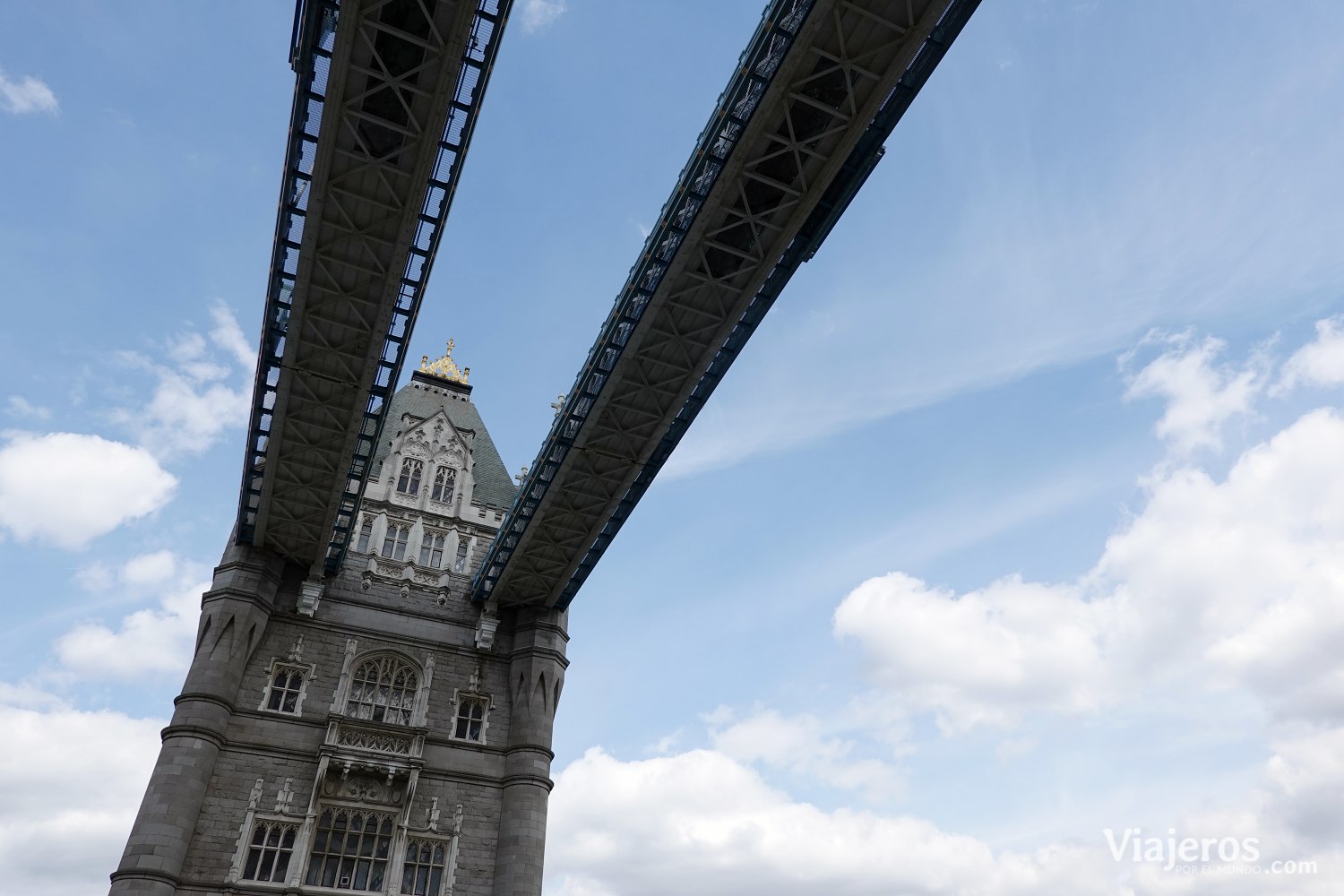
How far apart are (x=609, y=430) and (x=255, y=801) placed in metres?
Answer: 18.9

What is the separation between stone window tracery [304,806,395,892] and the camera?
34250 millimetres

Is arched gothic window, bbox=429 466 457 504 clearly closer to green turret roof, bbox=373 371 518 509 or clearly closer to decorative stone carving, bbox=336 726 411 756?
green turret roof, bbox=373 371 518 509

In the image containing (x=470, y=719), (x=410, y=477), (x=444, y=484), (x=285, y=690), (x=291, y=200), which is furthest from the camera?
(x=444, y=484)

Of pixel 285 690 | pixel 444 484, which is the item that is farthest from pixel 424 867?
pixel 444 484

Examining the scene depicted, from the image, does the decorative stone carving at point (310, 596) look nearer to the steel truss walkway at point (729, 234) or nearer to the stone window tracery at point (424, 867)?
the steel truss walkway at point (729, 234)

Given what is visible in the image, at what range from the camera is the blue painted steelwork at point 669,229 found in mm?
22500

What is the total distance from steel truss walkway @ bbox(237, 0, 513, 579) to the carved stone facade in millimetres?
4770

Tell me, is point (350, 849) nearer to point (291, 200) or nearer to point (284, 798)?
point (284, 798)

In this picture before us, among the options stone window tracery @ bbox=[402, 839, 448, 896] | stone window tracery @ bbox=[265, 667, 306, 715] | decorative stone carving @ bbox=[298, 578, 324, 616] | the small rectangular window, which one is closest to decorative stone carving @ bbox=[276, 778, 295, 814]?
stone window tracery @ bbox=[265, 667, 306, 715]

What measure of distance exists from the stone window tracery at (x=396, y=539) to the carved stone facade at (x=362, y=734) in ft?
0.33

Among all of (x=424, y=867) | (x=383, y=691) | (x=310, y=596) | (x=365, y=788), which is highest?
(x=310, y=596)

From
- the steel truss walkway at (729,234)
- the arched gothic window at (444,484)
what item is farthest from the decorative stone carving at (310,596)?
the steel truss walkway at (729,234)

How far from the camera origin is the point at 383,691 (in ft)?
128

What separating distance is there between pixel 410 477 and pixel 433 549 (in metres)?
4.33
